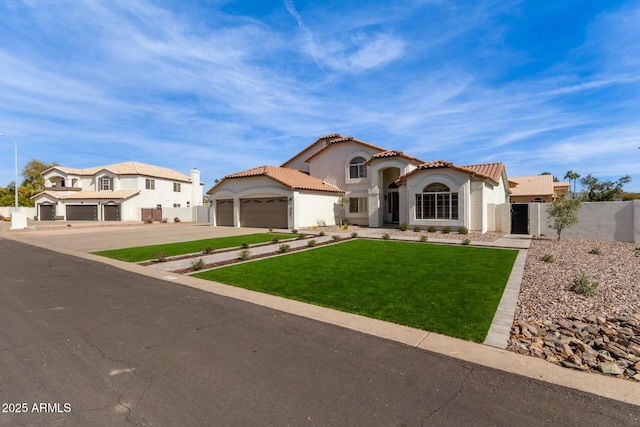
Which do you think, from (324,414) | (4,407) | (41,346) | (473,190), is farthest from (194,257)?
(473,190)

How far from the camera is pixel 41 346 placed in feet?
15.0

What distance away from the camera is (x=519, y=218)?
20.3 m

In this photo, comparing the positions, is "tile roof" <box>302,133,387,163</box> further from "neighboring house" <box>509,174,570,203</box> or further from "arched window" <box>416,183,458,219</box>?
"neighboring house" <box>509,174,570,203</box>

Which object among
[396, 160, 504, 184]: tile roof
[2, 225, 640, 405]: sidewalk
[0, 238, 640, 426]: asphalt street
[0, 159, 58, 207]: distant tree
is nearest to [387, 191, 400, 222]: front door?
[396, 160, 504, 184]: tile roof

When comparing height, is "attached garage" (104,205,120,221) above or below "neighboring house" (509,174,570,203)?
below

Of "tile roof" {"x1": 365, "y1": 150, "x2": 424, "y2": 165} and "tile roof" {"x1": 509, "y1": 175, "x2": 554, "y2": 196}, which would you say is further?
"tile roof" {"x1": 509, "y1": 175, "x2": 554, "y2": 196}

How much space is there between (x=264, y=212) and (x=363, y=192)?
9140mm

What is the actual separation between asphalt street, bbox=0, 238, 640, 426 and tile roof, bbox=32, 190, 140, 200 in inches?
1669

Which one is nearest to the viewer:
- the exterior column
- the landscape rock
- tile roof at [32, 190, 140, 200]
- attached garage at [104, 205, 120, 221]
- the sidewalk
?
the sidewalk

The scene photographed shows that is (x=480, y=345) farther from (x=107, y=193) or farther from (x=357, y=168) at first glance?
(x=107, y=193)

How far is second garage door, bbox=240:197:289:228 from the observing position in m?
26.4

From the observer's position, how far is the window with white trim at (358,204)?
28.7 metres

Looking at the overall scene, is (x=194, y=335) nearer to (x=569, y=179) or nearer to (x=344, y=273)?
(x=344, y=273)

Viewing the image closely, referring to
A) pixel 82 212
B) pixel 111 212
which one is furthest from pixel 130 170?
pixel 82 212
